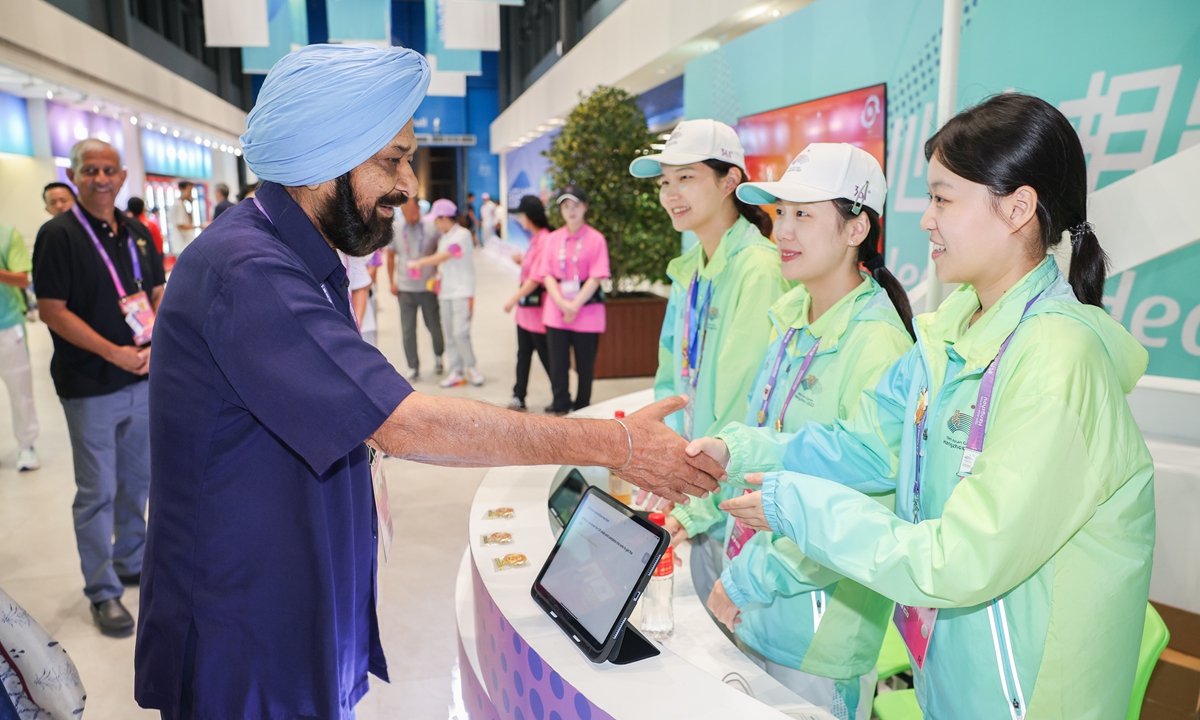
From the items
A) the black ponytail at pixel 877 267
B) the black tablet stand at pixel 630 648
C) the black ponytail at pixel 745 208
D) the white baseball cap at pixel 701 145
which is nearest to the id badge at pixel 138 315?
the white baseball cap at pixel 701 145

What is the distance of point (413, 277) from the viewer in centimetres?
729

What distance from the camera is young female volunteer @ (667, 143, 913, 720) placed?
1.63 m

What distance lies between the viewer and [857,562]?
3.87 ft

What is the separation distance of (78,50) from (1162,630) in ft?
42.9

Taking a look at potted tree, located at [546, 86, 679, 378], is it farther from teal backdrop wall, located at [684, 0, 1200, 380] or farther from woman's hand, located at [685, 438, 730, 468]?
woman's hand, located at [685, 438, 730, 468]

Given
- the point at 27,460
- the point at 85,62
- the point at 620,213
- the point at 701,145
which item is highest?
the point at 85,62

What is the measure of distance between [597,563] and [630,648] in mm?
161

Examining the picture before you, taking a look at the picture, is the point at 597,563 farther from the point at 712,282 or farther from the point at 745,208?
the point at 745,208

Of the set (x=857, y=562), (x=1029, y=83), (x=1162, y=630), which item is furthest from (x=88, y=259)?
(x=1029, y=83)

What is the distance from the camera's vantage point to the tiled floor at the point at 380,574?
278 centimetres

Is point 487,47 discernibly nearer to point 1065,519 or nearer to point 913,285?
point 913,285

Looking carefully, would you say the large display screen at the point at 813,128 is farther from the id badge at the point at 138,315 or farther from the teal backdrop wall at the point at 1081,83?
the id badge at the point at 138,315

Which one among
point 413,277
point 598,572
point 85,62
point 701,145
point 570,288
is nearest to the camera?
point 598,572

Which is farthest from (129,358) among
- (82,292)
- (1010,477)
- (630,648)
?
(1010,477)
